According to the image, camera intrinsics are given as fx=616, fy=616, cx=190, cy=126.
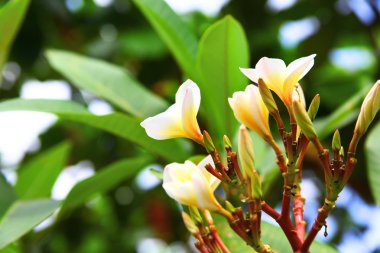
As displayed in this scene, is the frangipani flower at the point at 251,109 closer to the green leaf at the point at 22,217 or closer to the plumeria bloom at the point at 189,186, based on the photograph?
the plumeria bloom at the point at 189,186

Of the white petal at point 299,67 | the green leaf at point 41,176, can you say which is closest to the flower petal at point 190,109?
the white petal at point 299,67

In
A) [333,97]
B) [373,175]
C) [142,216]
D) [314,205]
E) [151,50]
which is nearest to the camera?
[373,175]

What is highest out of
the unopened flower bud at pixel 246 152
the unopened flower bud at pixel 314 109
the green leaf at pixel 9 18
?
the green leaf at pixel 9 18

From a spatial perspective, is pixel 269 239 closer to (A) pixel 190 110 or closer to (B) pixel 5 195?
(A) pixel 190 110

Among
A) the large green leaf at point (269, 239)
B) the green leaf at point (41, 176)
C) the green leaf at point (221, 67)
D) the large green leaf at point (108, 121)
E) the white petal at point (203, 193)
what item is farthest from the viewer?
the green leaf at point (41, 176)

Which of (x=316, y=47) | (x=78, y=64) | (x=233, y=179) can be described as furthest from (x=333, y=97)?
(x=233, y=179)

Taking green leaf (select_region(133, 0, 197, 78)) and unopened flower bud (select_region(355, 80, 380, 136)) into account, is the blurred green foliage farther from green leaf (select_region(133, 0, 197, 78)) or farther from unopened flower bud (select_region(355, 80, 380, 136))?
A: unopened flower bud (select_region(355, 80, 380, 136))

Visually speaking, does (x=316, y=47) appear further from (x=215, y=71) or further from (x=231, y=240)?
(x=231, y=240)

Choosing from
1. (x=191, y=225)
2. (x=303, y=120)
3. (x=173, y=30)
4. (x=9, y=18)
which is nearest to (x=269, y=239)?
(x=191, y=225)

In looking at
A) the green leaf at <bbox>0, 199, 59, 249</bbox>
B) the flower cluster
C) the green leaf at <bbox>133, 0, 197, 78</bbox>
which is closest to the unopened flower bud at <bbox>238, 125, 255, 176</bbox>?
the flower cluster
